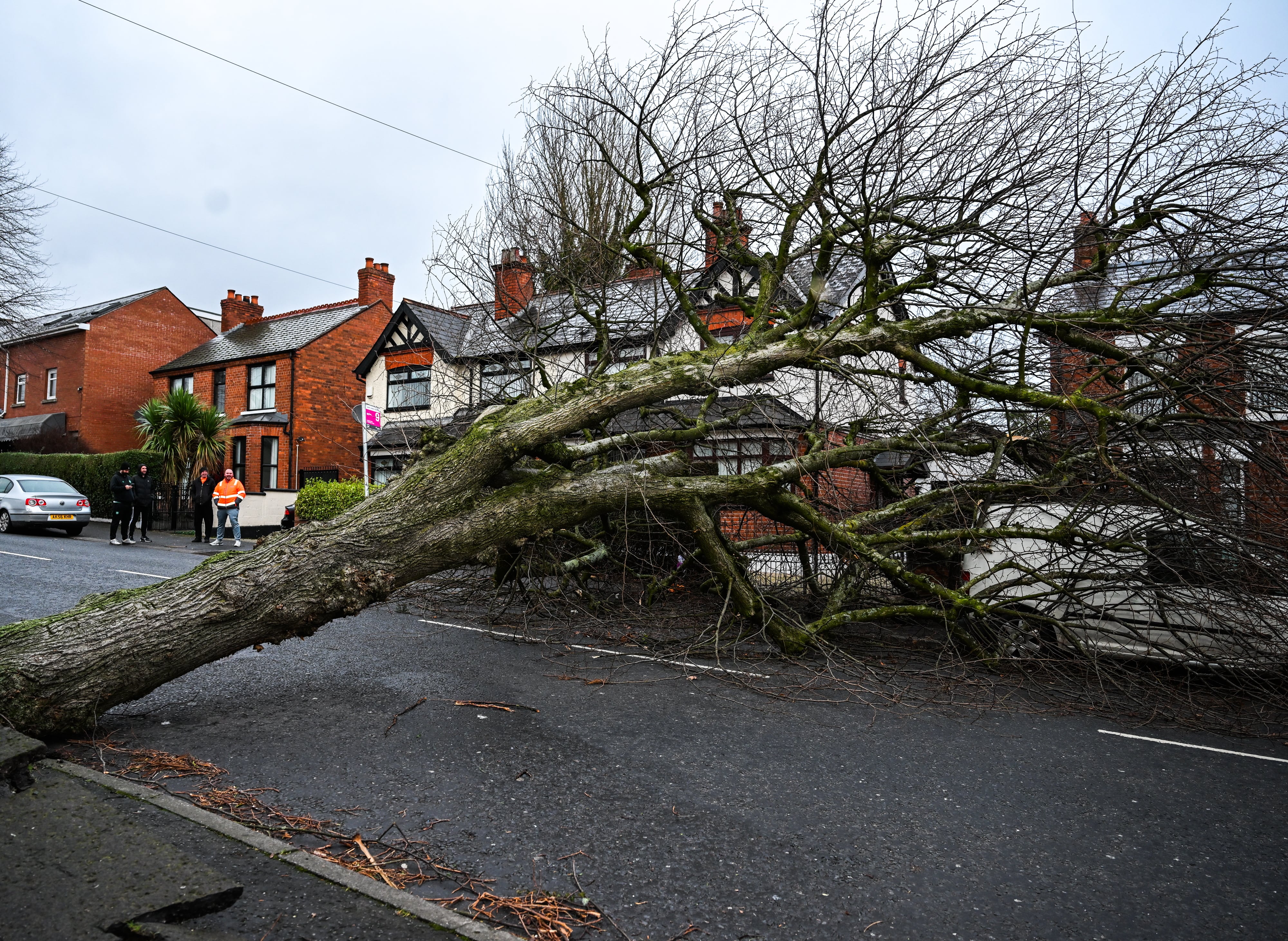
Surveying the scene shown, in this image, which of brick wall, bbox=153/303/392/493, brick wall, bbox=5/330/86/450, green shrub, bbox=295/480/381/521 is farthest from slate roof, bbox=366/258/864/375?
brick wall, bbox=5/330/86/450

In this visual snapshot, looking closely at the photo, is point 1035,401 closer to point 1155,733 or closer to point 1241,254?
point 1241,254

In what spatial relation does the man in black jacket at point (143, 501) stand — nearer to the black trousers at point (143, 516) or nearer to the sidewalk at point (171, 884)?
the black trousers at point (143, 516)

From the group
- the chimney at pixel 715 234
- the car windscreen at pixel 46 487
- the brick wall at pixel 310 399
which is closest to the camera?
the chimney at pixel 715 234

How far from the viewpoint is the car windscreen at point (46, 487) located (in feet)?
62.8

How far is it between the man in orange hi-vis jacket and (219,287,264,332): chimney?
19442mm

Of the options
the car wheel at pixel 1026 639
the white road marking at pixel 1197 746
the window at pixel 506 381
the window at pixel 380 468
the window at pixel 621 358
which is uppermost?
the window at pixel 621 358

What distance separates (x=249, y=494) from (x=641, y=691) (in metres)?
20.0

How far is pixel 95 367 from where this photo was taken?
103ft

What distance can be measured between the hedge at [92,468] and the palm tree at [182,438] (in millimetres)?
433

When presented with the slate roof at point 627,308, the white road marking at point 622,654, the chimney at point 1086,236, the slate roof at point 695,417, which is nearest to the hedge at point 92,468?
the slate roof at point 695,417

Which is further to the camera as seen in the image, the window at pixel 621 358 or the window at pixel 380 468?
the window at pixel 380 468

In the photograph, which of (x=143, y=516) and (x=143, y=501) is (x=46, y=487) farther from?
(x=143, y=501)

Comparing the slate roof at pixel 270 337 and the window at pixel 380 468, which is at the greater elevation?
the slate roof at pixel 270 337

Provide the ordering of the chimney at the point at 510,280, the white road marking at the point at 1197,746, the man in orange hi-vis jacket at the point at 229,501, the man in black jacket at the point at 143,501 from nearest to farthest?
the white road marking at the point at 1197,746, the chimney at the point at 510,280, the man in orange hi-vis jacket at the point at 229,501, the man in black jacket at the point at 143,501
